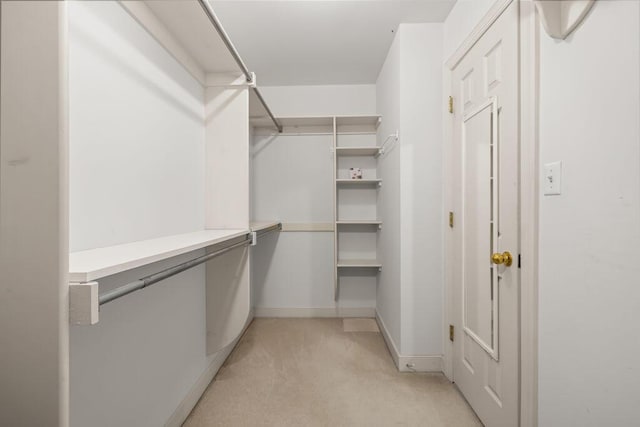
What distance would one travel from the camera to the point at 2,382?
525 millimetres

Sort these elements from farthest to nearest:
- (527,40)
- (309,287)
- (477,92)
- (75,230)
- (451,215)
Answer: (309,287)
(451,215)
(477,92)
(527,40)
(75,230)

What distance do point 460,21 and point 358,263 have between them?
201cm

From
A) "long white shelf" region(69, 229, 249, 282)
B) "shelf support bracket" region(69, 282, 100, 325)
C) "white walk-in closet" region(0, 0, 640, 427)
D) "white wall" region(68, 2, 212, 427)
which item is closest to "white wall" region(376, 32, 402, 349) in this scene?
"white walk-in closet" region(0, 0, 640, 427)

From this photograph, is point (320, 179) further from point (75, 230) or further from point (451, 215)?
point (75, 230)

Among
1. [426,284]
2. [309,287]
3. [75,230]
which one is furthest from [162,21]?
[309,287]

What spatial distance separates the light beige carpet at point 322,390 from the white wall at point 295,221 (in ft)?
1.93

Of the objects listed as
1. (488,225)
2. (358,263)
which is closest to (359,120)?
(358,263)

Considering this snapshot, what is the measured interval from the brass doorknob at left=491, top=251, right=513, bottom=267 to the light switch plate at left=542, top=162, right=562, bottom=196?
330mm

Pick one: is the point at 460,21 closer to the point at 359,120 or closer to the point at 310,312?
the point at 359,120

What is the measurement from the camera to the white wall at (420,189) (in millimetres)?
1985

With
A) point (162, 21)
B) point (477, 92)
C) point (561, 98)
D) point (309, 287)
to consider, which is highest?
point (162, 21)

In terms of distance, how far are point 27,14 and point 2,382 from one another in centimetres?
66

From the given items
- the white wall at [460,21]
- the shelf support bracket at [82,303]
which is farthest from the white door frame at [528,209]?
the shelf support bracket at [82,303]

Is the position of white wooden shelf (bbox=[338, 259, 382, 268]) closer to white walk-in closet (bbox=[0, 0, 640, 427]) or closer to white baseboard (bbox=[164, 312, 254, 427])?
white walk-in closet (bbox=[0, 0, 640, 427])
